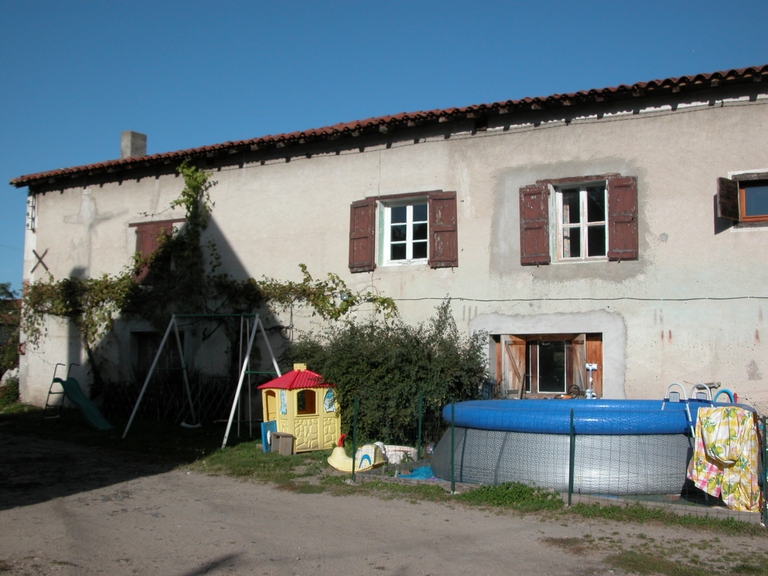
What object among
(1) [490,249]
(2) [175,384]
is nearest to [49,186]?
(2) [175,384]

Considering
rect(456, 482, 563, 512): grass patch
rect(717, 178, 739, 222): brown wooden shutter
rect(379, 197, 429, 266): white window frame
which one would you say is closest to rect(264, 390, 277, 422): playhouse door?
rect(379, 197, 429, 266): white window frame

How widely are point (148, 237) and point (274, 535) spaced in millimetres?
10343

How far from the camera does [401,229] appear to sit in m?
13.4

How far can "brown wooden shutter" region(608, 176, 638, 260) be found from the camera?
11.2 m

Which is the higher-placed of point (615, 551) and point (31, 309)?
point (31, 309)

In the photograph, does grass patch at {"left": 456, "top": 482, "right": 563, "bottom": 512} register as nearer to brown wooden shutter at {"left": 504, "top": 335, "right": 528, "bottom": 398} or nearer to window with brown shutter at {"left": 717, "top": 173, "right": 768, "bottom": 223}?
brown wooden shutter at {"left": 504, "top": 335, "right": 528, "bottom": 398}

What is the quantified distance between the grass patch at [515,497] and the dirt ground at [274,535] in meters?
0.30

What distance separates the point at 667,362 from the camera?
10898mm

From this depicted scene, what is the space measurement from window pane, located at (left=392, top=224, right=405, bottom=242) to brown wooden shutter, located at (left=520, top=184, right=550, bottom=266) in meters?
2.31

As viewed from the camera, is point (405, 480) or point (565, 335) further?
point (565, 335)

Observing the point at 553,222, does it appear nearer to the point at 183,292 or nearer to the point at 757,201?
the point at 757,201

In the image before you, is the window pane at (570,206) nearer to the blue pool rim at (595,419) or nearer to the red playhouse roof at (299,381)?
the blue pool rim at (595,419)

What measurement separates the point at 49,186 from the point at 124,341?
174 inches

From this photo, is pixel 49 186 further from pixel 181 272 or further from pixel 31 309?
pixel 181 272
